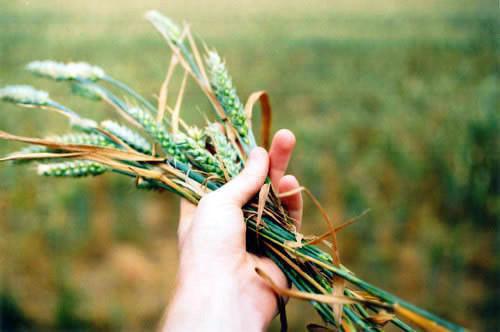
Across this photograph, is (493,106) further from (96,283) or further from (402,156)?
(96,283)

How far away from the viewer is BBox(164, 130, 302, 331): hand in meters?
0.67

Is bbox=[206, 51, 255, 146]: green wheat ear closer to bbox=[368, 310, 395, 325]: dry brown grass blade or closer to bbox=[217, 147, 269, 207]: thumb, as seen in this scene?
bbox=[217, 147, 269, 207]: thumb

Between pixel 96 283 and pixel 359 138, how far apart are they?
1802 mm

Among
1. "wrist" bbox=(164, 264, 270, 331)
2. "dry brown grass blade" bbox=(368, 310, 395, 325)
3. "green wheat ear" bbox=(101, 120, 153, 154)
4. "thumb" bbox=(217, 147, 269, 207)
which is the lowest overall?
"dry brown grass blade" bbox=(368, 310, 395, 325)

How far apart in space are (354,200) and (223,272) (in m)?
1.54

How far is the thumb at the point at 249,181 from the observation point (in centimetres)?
77

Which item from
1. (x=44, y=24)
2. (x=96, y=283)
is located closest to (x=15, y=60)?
(x=44, y=24)

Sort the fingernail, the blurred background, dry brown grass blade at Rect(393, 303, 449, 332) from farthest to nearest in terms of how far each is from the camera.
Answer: the blurred background < the fingernail < dry brown grass blade at Rect(393, 303, 449, 332)

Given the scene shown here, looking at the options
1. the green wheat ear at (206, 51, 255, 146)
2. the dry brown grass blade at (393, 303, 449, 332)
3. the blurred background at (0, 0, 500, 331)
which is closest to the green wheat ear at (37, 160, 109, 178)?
the green wheat ear at (206, 51, 255, 146)

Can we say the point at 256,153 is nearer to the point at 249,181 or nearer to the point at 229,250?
the point at 249,181

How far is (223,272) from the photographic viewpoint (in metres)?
0.71

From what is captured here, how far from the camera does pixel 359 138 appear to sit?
104 inches

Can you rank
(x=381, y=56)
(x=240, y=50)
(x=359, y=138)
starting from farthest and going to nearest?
(x=240, y=50), (x=381, y=56), (x=359, y=138)

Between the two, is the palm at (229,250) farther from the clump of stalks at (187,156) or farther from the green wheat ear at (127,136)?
the green wheat ear at (127,136)
